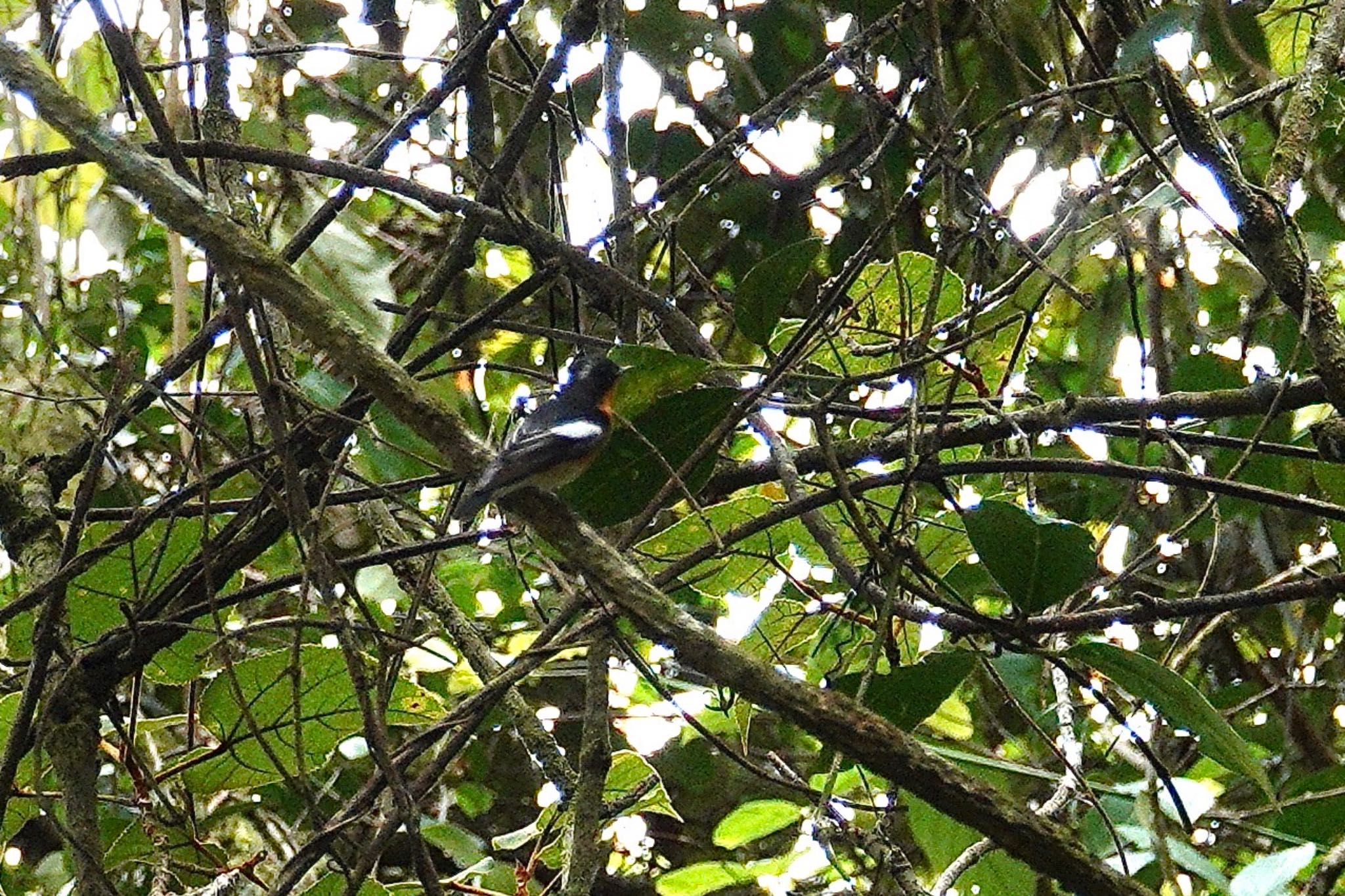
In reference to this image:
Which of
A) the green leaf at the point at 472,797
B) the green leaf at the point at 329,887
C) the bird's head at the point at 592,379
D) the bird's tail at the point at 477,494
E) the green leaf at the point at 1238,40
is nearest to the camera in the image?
the bird's tail at the point at 477,494

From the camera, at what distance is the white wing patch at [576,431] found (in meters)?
2.54

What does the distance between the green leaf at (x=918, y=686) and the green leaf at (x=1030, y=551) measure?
0.12 m

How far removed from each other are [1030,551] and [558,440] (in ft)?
3.22

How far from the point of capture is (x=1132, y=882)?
1.36m

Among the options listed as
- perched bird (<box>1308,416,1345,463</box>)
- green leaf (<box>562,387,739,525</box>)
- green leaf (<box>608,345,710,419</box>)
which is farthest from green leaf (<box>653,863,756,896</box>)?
perched bird (<box>1308,416,1345,463</box>)

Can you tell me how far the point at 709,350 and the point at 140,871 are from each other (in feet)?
7.19

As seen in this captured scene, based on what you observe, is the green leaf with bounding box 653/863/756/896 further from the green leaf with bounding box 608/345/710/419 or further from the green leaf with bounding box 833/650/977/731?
the green leaf with bounding box 608/345/710/419

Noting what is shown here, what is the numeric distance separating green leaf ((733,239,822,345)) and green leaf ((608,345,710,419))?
13 cm

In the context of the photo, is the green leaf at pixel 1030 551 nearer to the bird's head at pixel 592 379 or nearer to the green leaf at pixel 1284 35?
the bird's head at pixel 592 379

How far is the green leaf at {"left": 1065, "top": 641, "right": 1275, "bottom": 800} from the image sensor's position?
5.50 ft

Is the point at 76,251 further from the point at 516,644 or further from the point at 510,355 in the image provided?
A: the point at 516,644

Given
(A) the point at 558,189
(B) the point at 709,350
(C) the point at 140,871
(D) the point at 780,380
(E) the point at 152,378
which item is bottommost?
(C) the point at 140,871

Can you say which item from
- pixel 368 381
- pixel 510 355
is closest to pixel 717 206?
pixel 510 355

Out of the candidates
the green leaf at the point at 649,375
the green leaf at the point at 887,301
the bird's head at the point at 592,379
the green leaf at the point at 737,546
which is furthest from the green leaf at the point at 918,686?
the bird's head at the point at 592,379
